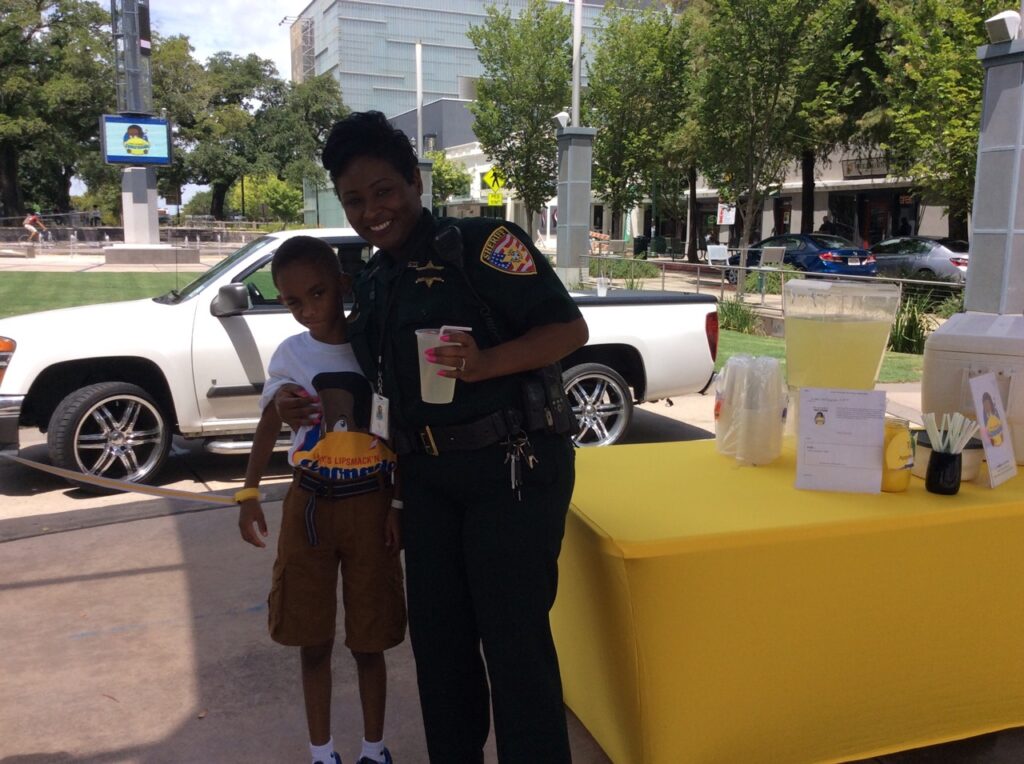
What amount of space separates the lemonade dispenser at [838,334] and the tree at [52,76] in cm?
5400

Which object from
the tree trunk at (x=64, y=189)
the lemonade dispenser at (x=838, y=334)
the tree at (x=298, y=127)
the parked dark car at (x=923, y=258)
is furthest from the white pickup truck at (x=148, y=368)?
the tree trunk at (x=64, y=189)

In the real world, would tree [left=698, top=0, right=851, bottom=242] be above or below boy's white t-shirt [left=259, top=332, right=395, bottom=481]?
above

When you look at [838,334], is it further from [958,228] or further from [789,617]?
[958,228]

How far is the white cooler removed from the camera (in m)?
2.88

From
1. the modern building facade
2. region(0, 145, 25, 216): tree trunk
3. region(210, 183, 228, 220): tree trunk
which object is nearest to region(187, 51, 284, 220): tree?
region(210, 183, 228, 220): tree trunk

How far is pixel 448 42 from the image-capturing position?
11438cm

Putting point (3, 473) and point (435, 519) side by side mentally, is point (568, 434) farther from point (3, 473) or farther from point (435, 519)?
point (3, 473)

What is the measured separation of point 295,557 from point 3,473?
4.81 meters

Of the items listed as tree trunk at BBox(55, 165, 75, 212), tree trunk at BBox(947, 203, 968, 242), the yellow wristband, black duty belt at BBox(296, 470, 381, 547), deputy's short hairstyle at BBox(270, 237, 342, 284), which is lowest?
the yellow wristband

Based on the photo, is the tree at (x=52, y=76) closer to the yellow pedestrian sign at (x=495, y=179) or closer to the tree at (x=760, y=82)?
the yellow pedestrian sign at (x=495, y=179)

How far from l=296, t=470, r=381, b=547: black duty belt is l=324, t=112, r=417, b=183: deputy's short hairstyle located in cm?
79

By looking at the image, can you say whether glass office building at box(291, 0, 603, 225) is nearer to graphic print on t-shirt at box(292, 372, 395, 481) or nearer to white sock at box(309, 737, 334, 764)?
graphic print on t-shirt at box(292, 372, 395, 481)

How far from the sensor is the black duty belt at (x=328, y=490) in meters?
2.38

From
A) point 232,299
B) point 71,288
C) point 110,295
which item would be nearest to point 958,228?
point 110,295
